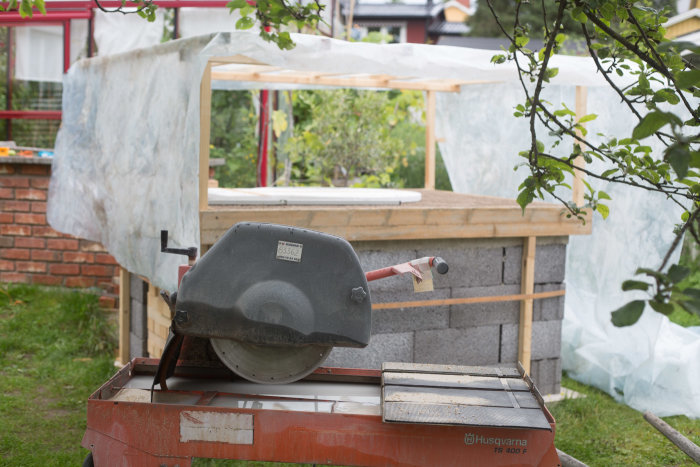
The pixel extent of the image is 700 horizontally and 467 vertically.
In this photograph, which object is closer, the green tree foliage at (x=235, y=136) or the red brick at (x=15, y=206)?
the red brick at (x=15, y=206)

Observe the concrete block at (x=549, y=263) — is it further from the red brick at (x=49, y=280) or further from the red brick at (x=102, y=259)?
the red brick at (x=49, y=280)

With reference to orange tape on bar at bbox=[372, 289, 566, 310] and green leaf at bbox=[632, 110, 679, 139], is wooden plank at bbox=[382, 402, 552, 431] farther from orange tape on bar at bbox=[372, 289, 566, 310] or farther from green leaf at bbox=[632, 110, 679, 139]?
orange tape on bar at bbox=[372, 289, 566, 310]

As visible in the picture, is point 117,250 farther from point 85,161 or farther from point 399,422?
point 399,422

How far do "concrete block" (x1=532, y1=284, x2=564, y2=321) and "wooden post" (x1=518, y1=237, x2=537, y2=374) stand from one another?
4.8 inches

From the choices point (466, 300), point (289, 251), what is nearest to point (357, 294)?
point (289, 251)

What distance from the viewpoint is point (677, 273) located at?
1.40m

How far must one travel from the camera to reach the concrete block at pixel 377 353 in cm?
459

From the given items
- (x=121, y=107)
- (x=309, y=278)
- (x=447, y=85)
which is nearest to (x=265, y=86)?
(x=447, y=85)

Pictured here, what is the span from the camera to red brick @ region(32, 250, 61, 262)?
23.9 feet

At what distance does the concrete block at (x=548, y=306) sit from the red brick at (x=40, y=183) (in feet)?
14.6

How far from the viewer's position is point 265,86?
22.9 feet

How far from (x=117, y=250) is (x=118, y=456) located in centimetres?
229

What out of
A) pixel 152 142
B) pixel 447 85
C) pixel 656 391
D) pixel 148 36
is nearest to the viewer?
pixel 152 142

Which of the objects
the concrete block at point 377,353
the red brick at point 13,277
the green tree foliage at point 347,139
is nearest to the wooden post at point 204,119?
the concrete block at point 377,353
